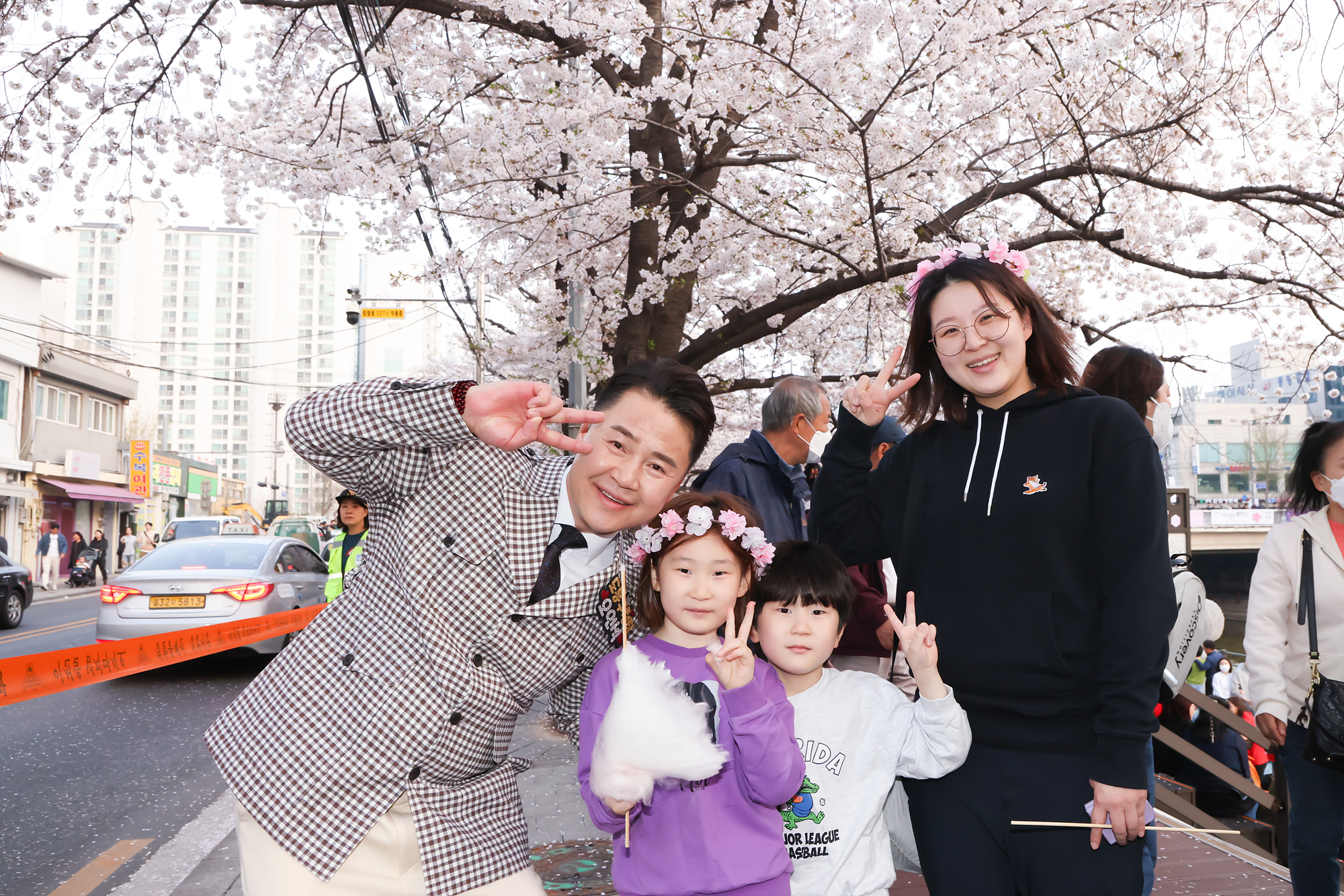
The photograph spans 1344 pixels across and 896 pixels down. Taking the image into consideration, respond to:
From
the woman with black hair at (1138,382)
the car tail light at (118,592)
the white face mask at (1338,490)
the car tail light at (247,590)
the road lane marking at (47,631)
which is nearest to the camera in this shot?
the white face mask at (1338,490)

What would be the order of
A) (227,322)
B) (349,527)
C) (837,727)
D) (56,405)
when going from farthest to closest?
(227,322) < (56,405) < (349,527) < (837,727)

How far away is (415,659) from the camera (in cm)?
196

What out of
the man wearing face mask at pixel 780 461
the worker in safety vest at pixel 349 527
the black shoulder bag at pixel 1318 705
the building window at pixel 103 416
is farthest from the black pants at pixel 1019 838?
the building window at pixel 103 416

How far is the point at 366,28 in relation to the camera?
5.29 meters

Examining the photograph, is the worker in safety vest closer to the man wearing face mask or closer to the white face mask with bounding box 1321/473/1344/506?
the man wearing face mask

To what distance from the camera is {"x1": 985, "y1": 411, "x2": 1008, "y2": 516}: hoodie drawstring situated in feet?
6.97

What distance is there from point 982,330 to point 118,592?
32.3 ft

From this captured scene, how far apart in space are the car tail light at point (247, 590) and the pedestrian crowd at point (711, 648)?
8351 mm

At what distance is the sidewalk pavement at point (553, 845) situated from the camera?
414 cm

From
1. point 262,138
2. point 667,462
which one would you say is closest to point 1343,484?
point 667,462

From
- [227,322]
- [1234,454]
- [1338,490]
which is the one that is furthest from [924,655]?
[227,322]

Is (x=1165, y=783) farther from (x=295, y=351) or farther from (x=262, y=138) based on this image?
(x=295, y=351)

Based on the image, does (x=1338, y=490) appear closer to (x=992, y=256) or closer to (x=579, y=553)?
(x=992, y=256)

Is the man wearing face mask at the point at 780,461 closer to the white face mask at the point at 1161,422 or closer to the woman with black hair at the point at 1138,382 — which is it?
the woman with black hair at the point at 1138,382
